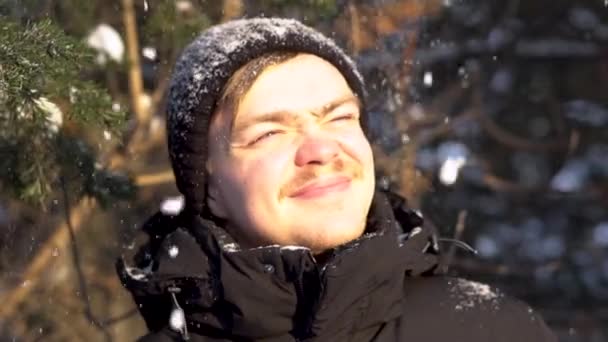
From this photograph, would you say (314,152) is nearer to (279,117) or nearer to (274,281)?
(279,117)

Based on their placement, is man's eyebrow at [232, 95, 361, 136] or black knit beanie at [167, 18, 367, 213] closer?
man's eyebrow at [232, 95, 361, 136]

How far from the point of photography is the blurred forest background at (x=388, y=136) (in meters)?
1.93

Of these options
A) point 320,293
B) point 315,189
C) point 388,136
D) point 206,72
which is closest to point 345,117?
point 315,189

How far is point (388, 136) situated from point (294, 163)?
62.4 inches

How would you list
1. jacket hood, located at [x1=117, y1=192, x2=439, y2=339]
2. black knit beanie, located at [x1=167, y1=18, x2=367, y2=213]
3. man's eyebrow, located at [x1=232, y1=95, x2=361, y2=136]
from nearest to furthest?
jacket hood, located at [x1=117, y1=192, x2=439, y2=339]
man's eyebrow, located at [x1=232, y1=95, x2=361, y2=136]
black knit beanie, located at [x1=167, y1=18, x2=367, y2=213]

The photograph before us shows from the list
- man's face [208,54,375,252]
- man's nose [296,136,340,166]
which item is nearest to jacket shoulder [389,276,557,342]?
man's face [208,54,375,252]

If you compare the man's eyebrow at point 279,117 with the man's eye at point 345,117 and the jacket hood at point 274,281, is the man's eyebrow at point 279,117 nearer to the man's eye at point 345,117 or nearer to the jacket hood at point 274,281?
the man's eye at point 345,117

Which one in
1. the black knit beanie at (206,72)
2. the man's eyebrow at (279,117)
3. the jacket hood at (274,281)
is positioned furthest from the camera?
the black knit beanie at (206,72)

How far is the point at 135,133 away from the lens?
290 cm

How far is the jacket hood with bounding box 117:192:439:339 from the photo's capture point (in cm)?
163

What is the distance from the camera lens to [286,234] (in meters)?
1.73

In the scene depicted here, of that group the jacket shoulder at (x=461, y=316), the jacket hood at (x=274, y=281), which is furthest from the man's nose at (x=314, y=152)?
the jacket shoulder at (x=461, y=316)

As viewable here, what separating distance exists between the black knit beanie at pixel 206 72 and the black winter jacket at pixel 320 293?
13cm

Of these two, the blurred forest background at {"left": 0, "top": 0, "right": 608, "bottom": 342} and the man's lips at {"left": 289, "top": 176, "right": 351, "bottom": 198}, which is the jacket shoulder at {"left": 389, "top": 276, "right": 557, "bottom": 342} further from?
the blurred forest background at {"left": 0, "top": 0, "right": 608, "bottom": 342}
